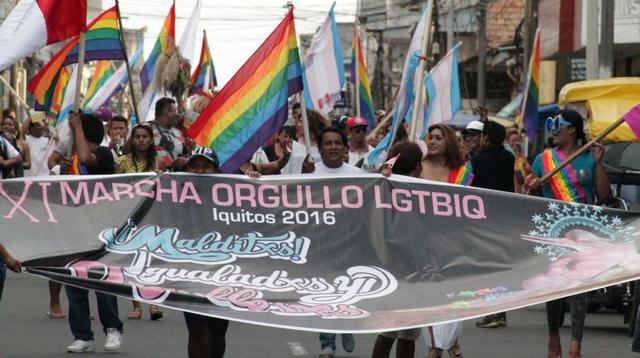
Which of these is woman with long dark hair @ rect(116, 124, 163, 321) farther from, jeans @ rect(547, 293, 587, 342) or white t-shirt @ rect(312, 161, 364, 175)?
jeans @ rect(547, 293, 587, 342)

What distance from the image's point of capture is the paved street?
10961 millimetres

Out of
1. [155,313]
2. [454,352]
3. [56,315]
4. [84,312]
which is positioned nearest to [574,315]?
[454,352]

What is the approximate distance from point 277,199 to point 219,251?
526 mm

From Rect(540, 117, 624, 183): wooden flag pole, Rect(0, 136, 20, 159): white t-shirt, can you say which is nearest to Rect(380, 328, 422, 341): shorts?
Rect(540, 117, 624, 183): wooden flag pole

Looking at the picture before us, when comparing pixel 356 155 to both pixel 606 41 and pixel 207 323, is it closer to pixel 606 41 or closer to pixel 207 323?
pixel 207 323

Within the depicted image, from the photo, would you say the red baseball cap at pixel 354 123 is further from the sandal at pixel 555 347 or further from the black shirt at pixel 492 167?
the sandal at pixel 555 347

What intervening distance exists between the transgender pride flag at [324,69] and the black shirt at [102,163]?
8438 millimetres

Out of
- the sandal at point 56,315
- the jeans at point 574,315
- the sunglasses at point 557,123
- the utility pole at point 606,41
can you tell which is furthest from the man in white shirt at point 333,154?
the utility pole at point 606,41

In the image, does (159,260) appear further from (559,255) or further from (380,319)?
(559,255)

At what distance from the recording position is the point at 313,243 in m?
8.83

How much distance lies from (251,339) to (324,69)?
334 inches

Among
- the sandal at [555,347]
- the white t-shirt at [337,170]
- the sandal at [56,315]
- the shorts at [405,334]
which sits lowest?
the sandal at [56,315]

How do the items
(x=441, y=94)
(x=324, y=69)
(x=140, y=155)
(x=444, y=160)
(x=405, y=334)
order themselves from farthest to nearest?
(x=324, y=69), (x=441, y=94), (x=140, y=155), (x=444, y=160), (x=405, y=334)

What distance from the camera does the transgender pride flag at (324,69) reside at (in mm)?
19359
